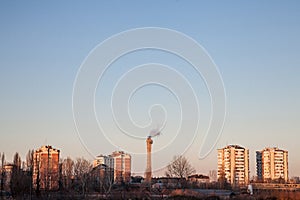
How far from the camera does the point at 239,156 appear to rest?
92000mm

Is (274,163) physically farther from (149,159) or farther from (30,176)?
(30,176)

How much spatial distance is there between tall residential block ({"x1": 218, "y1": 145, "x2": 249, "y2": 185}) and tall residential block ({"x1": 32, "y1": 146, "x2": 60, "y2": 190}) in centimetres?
3618

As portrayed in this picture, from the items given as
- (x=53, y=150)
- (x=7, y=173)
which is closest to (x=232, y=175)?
(x=53, y=150)

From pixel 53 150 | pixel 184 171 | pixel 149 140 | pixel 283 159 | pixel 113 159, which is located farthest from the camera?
pixel 283 159

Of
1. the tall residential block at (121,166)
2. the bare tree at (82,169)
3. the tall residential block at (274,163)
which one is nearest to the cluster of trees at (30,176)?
the bare tree at (82,169)

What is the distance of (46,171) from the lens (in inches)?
2060

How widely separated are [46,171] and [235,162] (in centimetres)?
4759

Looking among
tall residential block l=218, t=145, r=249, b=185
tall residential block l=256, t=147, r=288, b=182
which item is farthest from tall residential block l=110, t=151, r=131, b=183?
tall residential block l=256, t=147, r=288, b=182

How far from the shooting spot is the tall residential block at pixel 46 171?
44.0 metres

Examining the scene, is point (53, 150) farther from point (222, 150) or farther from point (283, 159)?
point (283, 159)

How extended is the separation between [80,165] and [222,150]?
4421 centimetres

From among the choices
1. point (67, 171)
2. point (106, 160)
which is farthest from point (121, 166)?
point (67, 171)

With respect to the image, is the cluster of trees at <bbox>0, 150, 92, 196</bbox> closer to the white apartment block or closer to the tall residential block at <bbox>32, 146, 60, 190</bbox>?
the tall residential block at <bbox>32, 146, 60, 190</bbox>

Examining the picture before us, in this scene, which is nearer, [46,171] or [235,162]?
[46,171]
